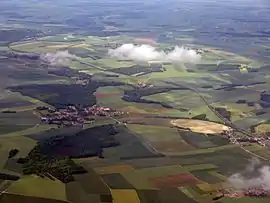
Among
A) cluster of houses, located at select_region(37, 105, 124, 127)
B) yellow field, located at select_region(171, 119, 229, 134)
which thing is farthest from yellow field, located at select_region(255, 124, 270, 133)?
cluster of houses, located at select_region(37, 105, 124, 127)

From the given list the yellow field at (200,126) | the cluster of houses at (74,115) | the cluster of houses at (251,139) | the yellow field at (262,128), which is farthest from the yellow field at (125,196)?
the yellow field at (262,128)

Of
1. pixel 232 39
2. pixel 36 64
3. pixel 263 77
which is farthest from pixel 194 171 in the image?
pixel 232 39

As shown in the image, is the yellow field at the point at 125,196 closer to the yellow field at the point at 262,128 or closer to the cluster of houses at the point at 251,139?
the cluster of houses at the point at 251,139

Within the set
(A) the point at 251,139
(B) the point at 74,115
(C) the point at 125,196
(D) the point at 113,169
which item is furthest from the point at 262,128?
(C) the point at 125,196

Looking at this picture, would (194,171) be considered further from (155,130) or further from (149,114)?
(149,114)

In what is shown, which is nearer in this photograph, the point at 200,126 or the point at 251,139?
the point at 251,139

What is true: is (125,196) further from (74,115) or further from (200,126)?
(74,115)
